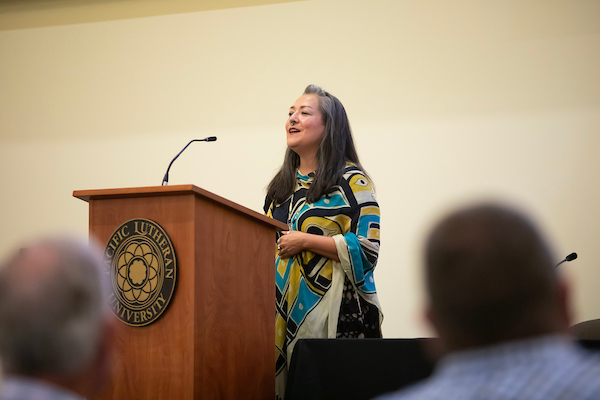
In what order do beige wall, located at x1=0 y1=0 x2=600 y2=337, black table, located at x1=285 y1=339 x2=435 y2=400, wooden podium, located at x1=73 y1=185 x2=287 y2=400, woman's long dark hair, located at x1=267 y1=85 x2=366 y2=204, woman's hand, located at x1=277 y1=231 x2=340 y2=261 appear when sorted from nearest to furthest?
wooden podium, located at x1=73 y1=185 x2=287 y2=400, black table, located at x1=285 y1=339 x2=435 y2=400, woman's hand, located at x1=277 y1=231 x2=340 y2=261, woman's long dark hair, located at x1=267 y1=85 x2=366 y2=204, beige wall, located at x1=0 y1=0 x2=600 y2=337

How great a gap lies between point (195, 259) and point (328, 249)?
74 cm

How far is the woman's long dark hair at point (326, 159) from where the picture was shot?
2270 mm

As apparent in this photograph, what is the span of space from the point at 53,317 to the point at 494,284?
466 mm

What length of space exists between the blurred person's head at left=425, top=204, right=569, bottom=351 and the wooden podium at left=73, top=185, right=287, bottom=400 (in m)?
0.92

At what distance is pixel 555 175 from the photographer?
3.77 m

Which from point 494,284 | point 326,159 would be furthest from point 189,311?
point 326,159

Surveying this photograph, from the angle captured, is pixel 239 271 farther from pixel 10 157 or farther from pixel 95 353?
pixel 10 157

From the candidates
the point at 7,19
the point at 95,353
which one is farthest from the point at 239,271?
the point at 7,19

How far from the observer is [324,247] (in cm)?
211

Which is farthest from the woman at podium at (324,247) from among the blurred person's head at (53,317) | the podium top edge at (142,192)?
the blurred person's head at (53,317)

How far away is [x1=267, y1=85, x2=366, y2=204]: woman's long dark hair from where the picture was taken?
2.27 metres

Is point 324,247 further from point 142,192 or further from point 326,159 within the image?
point 142,192

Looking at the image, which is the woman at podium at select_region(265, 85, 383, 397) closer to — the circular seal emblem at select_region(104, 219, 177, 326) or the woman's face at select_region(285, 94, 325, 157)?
the woman's face at select_region(285, 94, 325, 157)

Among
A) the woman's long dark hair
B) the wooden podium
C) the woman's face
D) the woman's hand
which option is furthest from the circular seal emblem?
the woman's face
